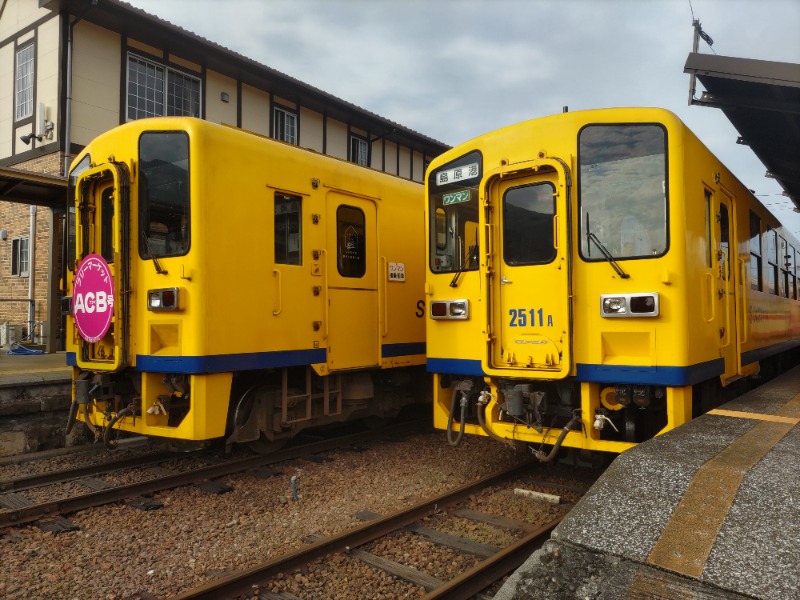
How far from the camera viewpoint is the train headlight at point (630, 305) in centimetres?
442

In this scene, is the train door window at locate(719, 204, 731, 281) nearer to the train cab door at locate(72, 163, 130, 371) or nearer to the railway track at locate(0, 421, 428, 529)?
the railway track at locate(0, 421, 428, 529)

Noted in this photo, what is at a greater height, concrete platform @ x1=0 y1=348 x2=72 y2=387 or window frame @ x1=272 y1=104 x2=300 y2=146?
window frame @ x1=272 y1=104 x2=300 y2=146

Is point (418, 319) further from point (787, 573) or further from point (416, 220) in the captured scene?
point (787, 573)

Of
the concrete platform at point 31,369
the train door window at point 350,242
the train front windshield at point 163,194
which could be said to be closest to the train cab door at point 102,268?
the train front windshield at point 163,194

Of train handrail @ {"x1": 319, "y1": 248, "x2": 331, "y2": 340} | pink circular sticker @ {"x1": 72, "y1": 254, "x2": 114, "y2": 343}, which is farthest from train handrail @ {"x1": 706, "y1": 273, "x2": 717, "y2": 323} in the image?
pink circular sticker @ {"x1": 72, "y1": 254, "x2": 114, "y2": 343}

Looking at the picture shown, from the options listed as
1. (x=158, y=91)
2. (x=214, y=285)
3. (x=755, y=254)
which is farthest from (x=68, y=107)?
(x=755, y=254)

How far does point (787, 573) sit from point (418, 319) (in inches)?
229

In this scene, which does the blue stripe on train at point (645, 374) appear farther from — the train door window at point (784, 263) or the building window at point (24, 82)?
the building window at point (24, 82)

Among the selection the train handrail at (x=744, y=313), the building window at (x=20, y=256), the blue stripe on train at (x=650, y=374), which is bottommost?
the blue stripe on train at (x=650, y=374)

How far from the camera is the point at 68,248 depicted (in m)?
6.69

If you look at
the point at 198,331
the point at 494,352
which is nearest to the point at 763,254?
the point at 494,352

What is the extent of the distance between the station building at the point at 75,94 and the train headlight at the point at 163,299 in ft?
20.9

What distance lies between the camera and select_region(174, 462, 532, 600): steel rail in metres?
3.44

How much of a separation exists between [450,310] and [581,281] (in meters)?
1.32
